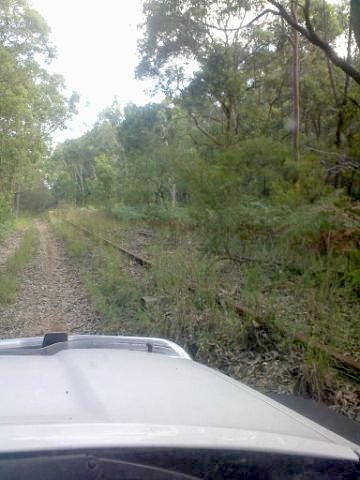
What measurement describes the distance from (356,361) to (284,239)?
14.4 feet

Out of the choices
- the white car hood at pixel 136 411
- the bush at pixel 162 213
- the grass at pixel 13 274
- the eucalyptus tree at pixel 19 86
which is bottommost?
the grass at pixel 13 274

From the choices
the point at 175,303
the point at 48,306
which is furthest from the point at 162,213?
the point at 175,303

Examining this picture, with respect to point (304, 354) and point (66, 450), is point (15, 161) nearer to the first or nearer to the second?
point (304, 354)

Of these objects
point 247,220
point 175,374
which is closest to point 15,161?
point 247,220

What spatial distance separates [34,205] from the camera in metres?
69.2

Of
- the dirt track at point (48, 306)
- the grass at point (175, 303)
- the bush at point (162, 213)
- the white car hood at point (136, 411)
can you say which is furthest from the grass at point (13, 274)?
the white car hood at point (136, 411)

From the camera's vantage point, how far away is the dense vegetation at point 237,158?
25.3 ft

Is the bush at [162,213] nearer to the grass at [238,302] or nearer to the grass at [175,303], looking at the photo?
the grass at [175,303]

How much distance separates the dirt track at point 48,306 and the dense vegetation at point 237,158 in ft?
1.54

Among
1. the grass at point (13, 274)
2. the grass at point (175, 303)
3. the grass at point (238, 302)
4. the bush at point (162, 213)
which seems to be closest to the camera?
the grass at point (238, 302)

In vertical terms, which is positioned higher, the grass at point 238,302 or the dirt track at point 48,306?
the grass at point 238,302

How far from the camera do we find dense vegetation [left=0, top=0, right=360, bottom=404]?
25.3 feet

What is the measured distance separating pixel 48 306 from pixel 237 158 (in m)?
4.71

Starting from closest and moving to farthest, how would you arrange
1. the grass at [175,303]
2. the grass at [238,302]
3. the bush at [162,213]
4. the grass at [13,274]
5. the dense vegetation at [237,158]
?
1. the grass at [238,302]
2. the grass at [175,303]
3. the dense vegetation at [237,158]
4. the grass at [13,274]
5. the bush at [162,213]
